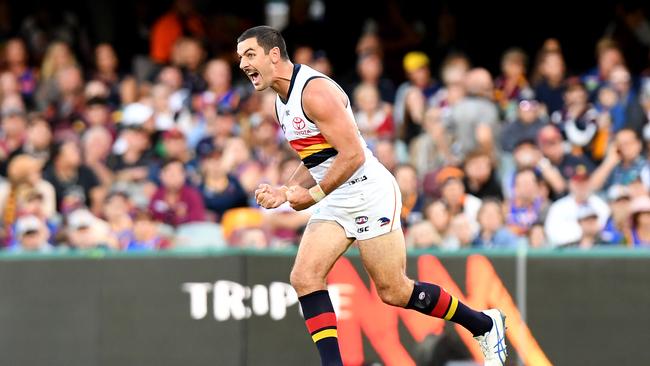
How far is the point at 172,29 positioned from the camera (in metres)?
17.0

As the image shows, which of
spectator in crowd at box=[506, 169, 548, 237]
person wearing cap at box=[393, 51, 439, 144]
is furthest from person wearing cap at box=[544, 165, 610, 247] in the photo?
person wearing cap at box=[393, 51, 439, 144]

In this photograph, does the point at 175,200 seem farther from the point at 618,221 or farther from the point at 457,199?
the point at 618,221

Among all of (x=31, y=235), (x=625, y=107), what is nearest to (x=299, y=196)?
(x=31, y=235)

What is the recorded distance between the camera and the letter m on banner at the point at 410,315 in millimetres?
10141

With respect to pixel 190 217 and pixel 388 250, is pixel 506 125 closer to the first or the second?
pixel 190 217

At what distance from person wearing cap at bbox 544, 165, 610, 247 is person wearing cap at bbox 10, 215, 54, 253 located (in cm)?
463

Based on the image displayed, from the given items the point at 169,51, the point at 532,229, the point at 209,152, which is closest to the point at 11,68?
the point at 169,51

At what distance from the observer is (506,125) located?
Result: 1399 centimetres

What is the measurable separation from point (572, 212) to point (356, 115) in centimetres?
317

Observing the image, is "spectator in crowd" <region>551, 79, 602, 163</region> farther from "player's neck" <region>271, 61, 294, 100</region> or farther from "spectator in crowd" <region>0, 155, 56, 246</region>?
"player's neck" <region>271, 61, 294, 100</region>

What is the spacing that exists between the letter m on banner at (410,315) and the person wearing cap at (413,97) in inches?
167

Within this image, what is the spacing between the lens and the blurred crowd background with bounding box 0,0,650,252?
12.7 m

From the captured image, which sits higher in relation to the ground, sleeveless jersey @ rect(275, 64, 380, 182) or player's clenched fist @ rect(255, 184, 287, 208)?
sleeveless jersey @ rect(275, 64, 380, 182)

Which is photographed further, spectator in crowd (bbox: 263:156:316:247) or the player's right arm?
spectator in crowd (bbox: 263:156:316:247)
